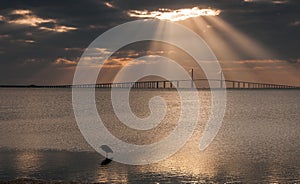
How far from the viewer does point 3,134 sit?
59562 millimetres

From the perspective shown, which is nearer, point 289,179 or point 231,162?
point 289,179

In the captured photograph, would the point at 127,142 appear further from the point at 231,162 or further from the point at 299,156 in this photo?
the point at 299,156

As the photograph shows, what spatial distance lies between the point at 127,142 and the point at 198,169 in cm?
1810

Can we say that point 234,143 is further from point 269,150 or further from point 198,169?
point 198,169

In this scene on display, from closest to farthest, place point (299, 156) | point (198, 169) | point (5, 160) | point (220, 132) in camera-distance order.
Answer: point (198, 169) → point (5, 160) → point (299, 156) → point (220, 132)

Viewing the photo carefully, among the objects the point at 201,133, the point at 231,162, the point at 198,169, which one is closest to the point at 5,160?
the point at 198,169

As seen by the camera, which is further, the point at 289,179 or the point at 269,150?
the point at 269,150

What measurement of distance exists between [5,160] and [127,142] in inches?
Answer: 678

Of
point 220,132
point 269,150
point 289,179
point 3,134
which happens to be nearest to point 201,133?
point 220,132

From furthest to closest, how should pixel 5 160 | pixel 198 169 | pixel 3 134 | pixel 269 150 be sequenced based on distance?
pixel 3 134 < pixel 269 150 < pixel 5 160 < pixel 198 169

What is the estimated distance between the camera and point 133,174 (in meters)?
32.3

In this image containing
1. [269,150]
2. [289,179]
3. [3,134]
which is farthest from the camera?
[3,134]

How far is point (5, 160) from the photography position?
122ft

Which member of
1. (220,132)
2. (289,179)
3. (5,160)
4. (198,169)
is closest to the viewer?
(289,179)
